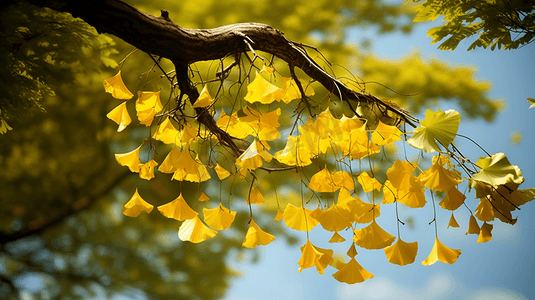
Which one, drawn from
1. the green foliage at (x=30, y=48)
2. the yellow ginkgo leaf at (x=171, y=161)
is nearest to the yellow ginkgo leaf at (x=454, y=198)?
the yellow ginkgo leaf at (x=171, y=161)

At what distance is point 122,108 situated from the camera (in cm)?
57

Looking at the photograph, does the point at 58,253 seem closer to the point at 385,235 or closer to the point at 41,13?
the point at 41,13

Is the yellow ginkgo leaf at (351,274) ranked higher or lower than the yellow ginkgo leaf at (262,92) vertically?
lower

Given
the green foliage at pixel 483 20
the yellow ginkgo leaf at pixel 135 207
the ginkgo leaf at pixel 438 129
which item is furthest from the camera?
the green foliage at pixel 483 20

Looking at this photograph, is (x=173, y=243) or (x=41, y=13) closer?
(x=41, y=13)

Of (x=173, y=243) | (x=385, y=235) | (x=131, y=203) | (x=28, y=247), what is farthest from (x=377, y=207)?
(x=28, y=247)

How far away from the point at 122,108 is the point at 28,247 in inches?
109

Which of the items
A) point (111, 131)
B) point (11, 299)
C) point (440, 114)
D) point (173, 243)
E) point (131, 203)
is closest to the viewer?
point (440, 114)

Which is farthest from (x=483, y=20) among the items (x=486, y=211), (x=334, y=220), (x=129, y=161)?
(x=129, y=161)

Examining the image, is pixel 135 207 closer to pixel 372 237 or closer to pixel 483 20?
pixel 372 237

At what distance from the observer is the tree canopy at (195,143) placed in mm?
453

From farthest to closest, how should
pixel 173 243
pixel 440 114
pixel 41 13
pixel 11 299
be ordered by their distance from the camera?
pixel 173 243, pixel 11 299, pixel 41 13, pixel 440 114

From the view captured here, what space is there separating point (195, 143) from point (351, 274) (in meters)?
0.31

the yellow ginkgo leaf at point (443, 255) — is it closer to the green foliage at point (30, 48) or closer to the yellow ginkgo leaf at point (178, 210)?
the yellow ginkgo leaf at point (178, 210)
